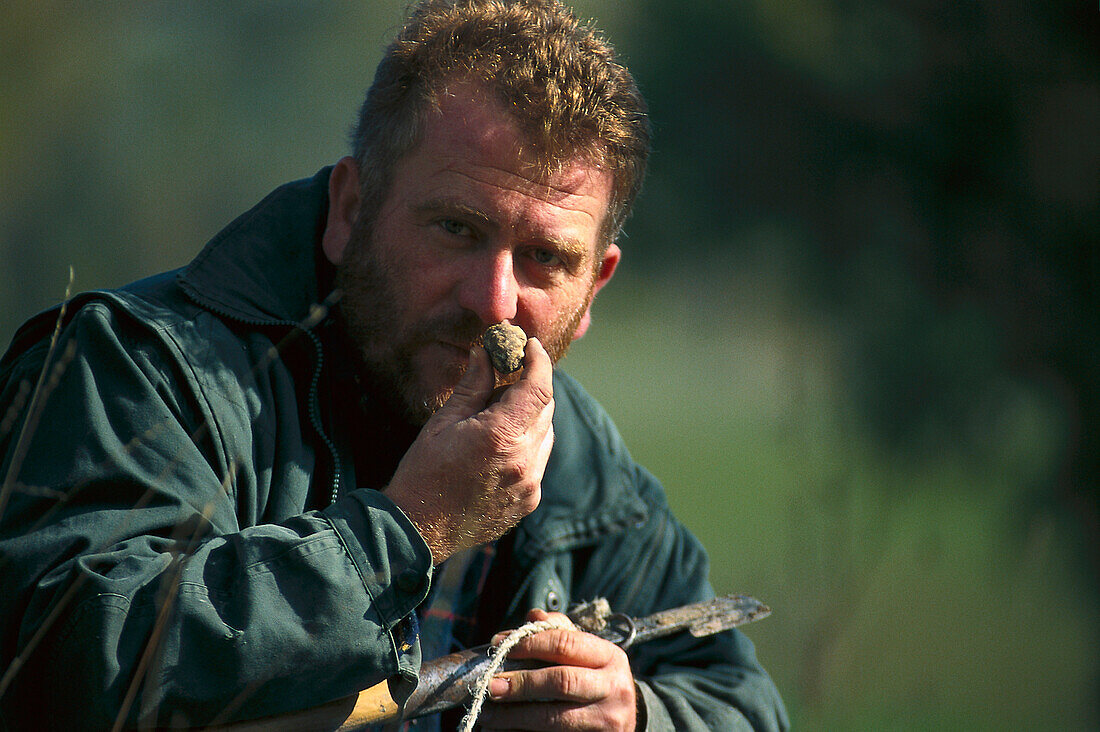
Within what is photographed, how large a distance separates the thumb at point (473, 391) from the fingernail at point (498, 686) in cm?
55

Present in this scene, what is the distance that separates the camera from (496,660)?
6.49 feet

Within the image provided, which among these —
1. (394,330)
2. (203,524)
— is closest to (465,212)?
(394,330)

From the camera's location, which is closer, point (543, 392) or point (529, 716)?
point (543, 392)

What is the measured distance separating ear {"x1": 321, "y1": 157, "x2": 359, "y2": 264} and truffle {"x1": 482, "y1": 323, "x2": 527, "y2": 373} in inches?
24.2

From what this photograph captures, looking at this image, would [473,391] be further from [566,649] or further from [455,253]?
[566,649]

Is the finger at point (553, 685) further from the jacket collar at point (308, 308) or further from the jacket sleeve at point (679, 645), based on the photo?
the jacket collar at point (308, 308)

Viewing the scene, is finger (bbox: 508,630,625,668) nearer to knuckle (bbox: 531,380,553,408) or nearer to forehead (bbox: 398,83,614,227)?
knuckle (bbox: 531,380,553,408)

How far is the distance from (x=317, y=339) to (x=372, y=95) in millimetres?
783

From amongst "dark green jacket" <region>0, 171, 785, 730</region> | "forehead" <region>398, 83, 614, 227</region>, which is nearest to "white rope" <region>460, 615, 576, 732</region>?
"dark green jacket" <region>0, 171, 785, 730</region>

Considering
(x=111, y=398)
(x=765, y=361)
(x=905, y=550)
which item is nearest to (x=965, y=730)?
(x=905, y=550)

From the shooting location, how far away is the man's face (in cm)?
232

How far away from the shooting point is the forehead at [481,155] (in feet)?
7.75

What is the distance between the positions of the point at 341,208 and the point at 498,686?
127 cm

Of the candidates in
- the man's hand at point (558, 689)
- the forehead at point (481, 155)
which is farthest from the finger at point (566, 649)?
the forehead at point (481, 155)
